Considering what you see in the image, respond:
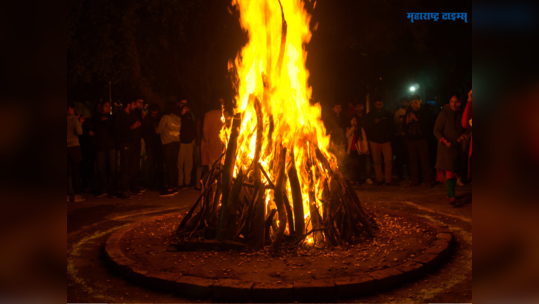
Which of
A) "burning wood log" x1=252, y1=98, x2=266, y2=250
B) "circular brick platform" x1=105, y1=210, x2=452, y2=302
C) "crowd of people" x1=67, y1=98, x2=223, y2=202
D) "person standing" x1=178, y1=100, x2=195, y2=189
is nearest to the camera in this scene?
"circular brick platform" x1=105, y1=210, x2=452, y2=302

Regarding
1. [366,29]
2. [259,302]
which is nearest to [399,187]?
[366,29]

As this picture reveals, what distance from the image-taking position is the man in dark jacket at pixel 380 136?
1224cm

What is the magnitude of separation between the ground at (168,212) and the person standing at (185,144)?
76cm

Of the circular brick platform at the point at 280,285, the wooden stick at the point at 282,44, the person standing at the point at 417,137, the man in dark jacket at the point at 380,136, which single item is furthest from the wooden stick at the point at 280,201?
the man in dark jacket at the point at 380,136

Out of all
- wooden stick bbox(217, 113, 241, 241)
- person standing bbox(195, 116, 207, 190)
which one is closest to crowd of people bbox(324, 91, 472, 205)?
person standing bbox(195, 116, 207, 190)

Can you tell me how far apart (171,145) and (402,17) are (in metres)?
10.4

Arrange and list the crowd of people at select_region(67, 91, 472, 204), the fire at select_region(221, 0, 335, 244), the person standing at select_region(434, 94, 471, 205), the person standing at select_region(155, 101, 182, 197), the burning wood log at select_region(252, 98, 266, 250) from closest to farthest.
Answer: the burning wood log at select_region(252, 98, 266, 250)
the fire at select_region(221, 0, 335, 244)
the person standing at select_region(434, 94, 471, 205)
the crowd of people at select_region(67, 91, 472, 204)
the person standing at select_region(155, 101, 182, 197)

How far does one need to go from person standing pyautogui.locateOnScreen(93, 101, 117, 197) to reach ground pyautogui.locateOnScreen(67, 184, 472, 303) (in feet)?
1.64

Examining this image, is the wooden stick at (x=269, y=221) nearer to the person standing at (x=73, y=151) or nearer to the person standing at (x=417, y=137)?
the person standing at (x=73, y=151)

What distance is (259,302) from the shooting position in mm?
4215

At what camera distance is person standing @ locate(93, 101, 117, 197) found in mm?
10539

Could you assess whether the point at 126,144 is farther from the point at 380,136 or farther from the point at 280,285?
the point at 280,285

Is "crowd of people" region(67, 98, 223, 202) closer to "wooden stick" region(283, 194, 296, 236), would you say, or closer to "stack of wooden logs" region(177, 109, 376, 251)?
"stack of wooden logs" region(177, 109, 376, 251)
